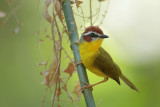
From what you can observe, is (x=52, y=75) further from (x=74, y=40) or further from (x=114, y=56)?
(x=114, y=56)

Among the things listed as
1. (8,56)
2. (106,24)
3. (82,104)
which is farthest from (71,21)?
(8,56)

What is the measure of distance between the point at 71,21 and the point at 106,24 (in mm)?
2106

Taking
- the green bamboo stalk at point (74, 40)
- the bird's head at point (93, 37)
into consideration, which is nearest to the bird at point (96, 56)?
the bird's head at point (93, 37)

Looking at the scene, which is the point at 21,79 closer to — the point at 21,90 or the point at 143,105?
the point at 21,90

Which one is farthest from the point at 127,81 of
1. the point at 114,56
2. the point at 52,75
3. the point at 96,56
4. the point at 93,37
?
the point at 52,75

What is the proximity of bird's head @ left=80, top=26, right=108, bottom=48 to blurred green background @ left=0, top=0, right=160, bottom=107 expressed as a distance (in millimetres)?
643

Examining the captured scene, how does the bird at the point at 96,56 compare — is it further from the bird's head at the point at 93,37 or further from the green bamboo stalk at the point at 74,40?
the green bamboo stalk at the point at 74,40

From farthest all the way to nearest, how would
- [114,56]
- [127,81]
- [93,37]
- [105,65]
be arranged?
[114,56] < [127,81] < [105,65] < [93,37]

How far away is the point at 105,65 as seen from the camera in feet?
9.68

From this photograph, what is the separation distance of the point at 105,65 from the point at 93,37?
0.32m

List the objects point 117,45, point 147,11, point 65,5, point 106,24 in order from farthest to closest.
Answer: point 147,11
point 106,24
point 117,45
point 65,5

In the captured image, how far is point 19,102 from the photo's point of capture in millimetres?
3898

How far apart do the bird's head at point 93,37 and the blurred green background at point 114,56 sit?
2.11 feet

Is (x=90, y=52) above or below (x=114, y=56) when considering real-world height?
above
